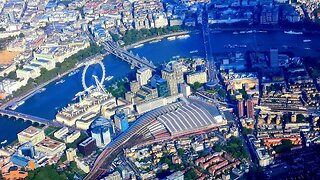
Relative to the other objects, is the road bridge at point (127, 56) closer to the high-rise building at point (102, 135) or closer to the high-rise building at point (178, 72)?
the high-rise building at point (178, 72)

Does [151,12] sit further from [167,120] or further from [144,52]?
[167,120]

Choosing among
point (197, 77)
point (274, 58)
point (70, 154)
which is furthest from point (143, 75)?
point (70, 154)

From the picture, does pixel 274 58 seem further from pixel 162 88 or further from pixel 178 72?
pixel 162 88

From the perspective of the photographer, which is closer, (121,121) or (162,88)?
(121,121)

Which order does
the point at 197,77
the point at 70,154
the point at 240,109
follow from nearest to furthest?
the point at 70,154
the point at 240,109
the point at 197,77

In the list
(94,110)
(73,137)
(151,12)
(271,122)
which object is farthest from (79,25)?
(271,122)

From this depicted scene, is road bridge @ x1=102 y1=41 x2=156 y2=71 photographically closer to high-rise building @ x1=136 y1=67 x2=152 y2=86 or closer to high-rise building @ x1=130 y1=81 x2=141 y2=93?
high-rise building @ x1=136 y1=67 x2=152 y2=86

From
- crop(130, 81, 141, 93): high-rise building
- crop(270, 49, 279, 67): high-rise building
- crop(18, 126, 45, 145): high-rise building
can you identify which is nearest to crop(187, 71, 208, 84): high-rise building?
crop(130, 81, 141, 93): high-rise building

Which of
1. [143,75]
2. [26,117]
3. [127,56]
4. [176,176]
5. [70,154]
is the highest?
[127,56]
